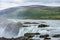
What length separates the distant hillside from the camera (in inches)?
52.8

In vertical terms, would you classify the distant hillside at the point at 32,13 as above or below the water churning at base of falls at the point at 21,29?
above

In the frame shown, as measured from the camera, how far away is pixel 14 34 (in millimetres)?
1301

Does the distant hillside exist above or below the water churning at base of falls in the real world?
above

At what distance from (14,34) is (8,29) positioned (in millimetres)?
86

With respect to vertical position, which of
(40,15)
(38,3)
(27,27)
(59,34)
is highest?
(38,3)

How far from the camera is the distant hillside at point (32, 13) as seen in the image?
1.34m

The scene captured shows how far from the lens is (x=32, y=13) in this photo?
1.34 metres

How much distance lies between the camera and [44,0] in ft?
4.46

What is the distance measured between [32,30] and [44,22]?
0.16 meters

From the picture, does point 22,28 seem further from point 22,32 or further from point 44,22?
point 44,22

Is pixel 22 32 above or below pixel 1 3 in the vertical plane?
below

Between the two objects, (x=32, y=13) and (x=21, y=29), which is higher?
(x=32, y=13)

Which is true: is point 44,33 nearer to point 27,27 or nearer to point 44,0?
point 27,27

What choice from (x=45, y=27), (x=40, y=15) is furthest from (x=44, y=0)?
(x=45, y=27)
